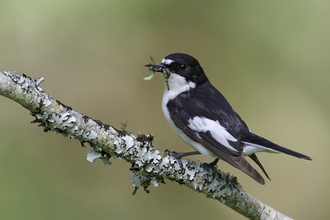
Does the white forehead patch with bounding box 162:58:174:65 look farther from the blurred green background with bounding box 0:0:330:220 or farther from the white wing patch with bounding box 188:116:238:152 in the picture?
the blurred green background with bounding box 0:0:330:220

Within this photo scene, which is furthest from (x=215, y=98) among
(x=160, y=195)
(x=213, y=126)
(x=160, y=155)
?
(x=160, y=195)

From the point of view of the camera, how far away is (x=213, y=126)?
8.35 ft

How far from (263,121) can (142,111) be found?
1.27 meters

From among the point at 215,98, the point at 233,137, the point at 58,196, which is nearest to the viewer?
the point at 233,137

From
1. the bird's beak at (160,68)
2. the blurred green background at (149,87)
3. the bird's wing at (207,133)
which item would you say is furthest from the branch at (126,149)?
the blurred green background at (149,87)

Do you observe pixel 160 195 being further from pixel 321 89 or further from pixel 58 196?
pixel 321 89

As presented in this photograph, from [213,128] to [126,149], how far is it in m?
0.72

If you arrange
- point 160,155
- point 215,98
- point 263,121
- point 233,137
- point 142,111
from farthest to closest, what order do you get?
point 263,121 < point 142,111 < point 215,98 < point 233,137 < point 160,155

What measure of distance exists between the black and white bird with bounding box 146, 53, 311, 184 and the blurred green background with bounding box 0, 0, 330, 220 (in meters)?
1.52

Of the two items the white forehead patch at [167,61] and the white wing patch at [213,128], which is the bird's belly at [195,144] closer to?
the white wing patch at [213,128]

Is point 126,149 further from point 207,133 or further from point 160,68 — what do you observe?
point 160,68

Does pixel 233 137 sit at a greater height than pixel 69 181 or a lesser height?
greater

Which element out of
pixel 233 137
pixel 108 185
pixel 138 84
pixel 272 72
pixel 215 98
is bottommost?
pixel 108 185

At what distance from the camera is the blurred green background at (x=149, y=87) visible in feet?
13.1
